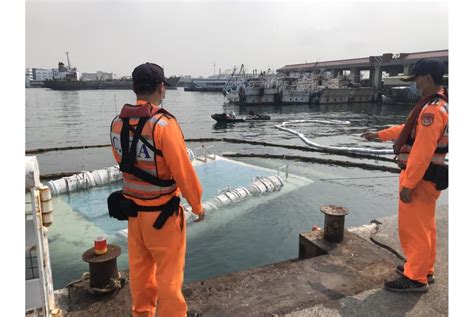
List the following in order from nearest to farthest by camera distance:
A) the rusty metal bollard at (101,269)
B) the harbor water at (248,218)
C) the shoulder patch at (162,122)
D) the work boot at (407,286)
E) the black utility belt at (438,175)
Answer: the shoulder patch at (162,122) < the black utility belt at (438,175) < the work boot at (407,286) < the rusty metal bollard at (101,269) < the harbor water at (248,218)

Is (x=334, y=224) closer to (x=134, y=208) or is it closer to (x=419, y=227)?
(x=419, y=227)

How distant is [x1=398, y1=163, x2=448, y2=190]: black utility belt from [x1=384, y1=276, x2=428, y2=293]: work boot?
1032 millimetres

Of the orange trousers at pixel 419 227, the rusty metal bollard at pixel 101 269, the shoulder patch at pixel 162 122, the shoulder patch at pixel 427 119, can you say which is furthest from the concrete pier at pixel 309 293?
the shoulder patch at pixel 162 122

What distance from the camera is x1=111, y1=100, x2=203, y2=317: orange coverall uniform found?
8.21 ft

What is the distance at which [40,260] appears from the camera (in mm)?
2184

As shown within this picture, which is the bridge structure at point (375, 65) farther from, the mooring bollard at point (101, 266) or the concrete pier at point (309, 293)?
the mooring bollard at point (101, 266)

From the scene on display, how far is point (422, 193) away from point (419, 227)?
0.33m

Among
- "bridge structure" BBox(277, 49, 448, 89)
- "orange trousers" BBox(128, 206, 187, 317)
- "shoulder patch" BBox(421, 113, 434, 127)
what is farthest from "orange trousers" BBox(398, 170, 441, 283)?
"bridge structure" BBox(277, 49, 448, 89)

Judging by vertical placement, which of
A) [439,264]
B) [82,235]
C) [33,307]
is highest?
[33,307]

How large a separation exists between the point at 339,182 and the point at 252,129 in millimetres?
18521

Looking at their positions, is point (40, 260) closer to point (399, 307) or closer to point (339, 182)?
point (399, 307)

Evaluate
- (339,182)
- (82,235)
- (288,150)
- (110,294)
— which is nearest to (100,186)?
(82,235)

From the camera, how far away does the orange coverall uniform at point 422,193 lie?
121 inches

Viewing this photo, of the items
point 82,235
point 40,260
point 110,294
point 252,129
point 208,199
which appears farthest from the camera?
point 252,129
